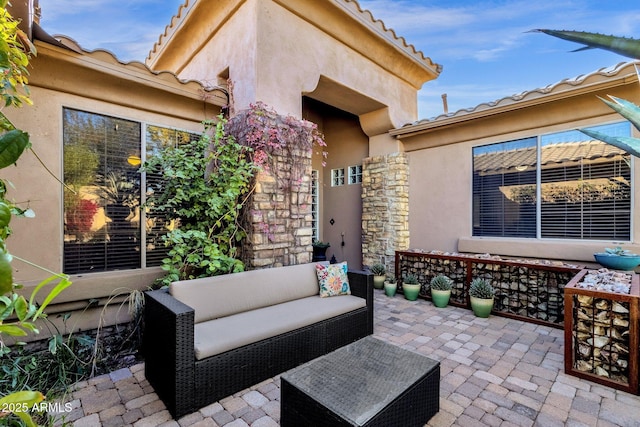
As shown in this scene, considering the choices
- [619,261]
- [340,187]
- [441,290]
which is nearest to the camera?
[619,261]

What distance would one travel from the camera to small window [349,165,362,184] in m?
6.93

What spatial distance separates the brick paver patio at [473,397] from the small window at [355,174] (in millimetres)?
4082

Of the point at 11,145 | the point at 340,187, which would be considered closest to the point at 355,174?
the point at 340,187

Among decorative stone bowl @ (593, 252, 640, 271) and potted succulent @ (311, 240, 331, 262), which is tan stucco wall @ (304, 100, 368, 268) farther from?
decorative stone bowl @ (593, 252, 640, 271)

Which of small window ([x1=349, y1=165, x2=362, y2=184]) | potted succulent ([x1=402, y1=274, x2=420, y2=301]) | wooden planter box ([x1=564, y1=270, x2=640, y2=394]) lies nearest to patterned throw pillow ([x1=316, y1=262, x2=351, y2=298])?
potted succulent ([x1=402, y1=274, x2=420, y2=301])

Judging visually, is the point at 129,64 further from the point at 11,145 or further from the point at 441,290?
the point at 441,290

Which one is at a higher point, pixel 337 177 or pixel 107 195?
pixel 337 177

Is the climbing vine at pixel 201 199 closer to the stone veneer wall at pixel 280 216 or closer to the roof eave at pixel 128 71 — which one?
the stone veneer wall at pixel 280 216

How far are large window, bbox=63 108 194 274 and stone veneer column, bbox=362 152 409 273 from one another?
A: 12.9ft

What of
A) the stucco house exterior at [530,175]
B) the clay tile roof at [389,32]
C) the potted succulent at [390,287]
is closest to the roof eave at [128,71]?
the clay tile roof at [389,32]

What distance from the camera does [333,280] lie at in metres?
3.76

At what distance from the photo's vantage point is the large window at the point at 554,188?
409 cm

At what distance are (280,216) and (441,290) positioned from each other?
281 centimetres

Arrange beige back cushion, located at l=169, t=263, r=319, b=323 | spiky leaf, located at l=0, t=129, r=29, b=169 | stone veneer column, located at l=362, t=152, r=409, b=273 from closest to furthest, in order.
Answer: spiky leaf, located at l=0, t=129, r=29, b=169, beige back cushion, located at l=169, t=263, r=319, b=323, stone veneer column, located at l=362, t=152, r=409, b=273
